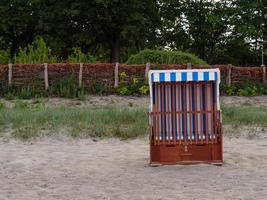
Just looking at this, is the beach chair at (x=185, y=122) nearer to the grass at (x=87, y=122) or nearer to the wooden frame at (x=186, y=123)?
the wooden frame at (x=186, y=123)

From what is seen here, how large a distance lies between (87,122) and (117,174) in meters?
5.46

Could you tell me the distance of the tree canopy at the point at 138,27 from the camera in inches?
1591

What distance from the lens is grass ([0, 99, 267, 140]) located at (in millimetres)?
13805

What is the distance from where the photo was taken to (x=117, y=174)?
922 centimetres

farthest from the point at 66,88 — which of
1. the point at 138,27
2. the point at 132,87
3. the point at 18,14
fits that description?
the point at 18,14

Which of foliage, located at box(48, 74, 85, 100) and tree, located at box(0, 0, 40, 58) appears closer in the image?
foliage, located at box(48, 74, 85, 100)

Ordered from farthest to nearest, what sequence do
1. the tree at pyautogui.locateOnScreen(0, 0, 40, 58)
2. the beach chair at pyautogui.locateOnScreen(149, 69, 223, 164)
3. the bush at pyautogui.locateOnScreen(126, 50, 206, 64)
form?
the tree at pyautogui.locateOnScreen(0, 0, 40, 58)
the bush at pyautogui.locateOnScreen(126, 50, 206, 64)
the beach chair at pyautogui.locateOnScreen(149, 69, 223, 164)

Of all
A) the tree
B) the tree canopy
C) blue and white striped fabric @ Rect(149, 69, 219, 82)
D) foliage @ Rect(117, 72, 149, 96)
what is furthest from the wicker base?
the tree

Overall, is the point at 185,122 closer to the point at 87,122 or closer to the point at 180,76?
the point at 180,76

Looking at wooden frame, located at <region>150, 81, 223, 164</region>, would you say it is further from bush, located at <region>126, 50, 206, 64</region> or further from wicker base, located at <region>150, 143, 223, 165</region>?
bush, located at <region>126, 50, 206, 64</region>

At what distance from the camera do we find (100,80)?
23984 mm

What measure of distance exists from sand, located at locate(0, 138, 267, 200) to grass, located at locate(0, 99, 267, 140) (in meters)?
1.05

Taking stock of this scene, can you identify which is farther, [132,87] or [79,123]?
[132,87]

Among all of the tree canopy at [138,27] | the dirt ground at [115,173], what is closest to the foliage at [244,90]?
the dirt ground at [115,173]
